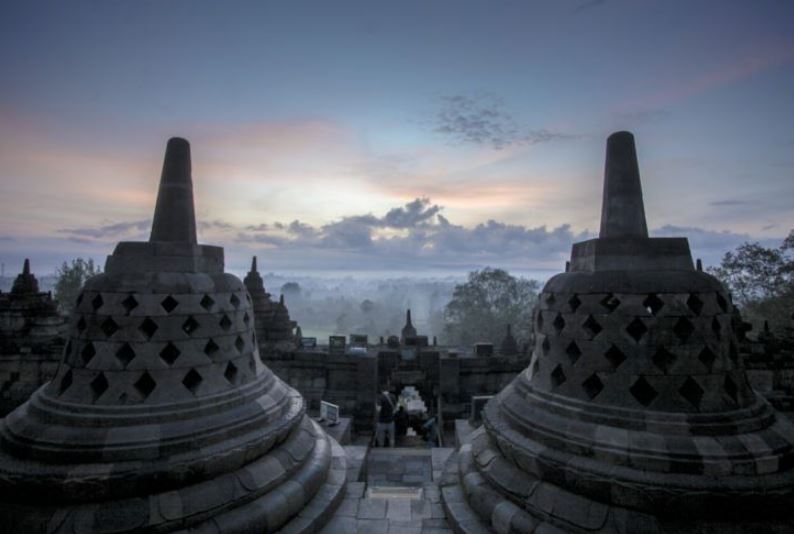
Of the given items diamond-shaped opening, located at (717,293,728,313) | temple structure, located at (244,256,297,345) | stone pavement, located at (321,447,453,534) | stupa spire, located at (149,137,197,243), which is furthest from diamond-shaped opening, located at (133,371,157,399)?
temple structure, located at (244,256,297,345)

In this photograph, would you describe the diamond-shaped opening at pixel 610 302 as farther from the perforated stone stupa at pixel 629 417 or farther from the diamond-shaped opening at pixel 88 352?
the diamond-shaped opening at pixel 88 352

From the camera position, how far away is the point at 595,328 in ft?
14.3

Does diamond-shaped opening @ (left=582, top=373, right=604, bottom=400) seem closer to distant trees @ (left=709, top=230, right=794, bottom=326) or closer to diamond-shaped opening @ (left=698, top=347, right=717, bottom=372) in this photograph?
diamond-shaped opening @ (left=698, top=347, right=717, bottom=372)

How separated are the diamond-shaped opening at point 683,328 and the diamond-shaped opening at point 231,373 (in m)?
4.86

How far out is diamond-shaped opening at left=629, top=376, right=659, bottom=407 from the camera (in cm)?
403

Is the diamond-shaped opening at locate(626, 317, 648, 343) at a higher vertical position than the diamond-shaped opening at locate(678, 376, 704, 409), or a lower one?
higher

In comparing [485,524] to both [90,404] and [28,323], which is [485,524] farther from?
[28,323]

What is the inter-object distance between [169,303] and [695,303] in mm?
5622

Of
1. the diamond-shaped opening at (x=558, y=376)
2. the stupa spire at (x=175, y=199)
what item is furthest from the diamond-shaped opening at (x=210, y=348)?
the diamond-shaped opening at (x=558, y=376)

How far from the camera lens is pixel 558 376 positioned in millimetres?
4594

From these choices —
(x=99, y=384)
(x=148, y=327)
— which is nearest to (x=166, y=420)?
(x=99, y=384)

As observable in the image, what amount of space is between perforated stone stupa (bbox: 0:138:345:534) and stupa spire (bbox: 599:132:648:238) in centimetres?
458

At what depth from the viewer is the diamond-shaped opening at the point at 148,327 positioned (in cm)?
450

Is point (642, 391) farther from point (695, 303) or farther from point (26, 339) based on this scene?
point (26, 339)
